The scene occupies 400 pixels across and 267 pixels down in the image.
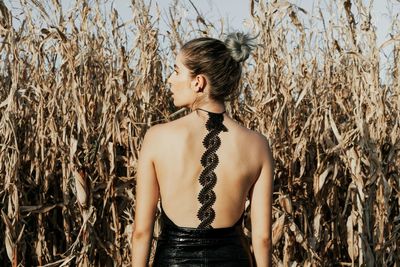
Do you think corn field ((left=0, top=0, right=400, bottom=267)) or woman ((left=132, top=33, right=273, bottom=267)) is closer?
woman ((left=132, top=33, right=273, bottom=267))

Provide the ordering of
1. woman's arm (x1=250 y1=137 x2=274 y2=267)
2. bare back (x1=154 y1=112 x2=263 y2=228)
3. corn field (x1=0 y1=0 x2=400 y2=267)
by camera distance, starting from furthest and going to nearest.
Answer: corn field (x1=0 y1=0 x2=400 y2=267)
woman's arm (x1=250 y1=137 x2=274 y2=267)
bare back (x1=154 y1=112 x2=263 y2=228)

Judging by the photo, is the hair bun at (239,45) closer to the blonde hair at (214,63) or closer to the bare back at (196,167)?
the blonde hair at (214,63)

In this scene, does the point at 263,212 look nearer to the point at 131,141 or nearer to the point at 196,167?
the point at 196,167

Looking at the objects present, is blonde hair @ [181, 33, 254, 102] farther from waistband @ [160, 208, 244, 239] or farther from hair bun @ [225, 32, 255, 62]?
waistband @ [160, 208, 244, 239]

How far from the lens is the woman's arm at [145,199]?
198cm

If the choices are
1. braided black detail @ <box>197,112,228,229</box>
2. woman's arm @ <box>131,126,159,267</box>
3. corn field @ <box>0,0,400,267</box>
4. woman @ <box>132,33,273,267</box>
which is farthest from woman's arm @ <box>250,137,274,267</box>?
corn field @ <box>0,0,400,267</box>

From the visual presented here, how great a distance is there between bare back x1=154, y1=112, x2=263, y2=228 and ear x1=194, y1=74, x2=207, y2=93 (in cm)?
7

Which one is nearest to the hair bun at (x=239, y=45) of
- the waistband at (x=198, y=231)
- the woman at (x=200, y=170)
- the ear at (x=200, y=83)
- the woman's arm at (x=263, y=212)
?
the woman at (x=200, y=170)

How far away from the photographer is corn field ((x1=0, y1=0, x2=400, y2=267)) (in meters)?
3.20

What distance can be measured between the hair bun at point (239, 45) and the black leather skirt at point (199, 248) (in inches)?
19.4

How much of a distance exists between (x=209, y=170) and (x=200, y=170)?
1.0 inches

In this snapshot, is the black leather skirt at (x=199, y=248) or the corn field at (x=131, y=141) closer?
the black leather skirt at (x=199, y=248)

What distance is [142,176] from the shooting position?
6.54ft

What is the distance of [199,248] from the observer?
6.49 feet
